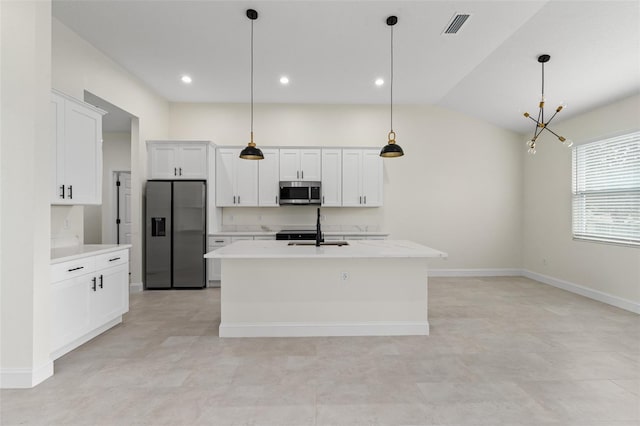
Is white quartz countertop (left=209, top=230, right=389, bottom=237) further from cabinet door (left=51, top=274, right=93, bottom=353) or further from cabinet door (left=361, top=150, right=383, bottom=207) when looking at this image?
cabinet door (left=51, top=274, right=93, bottom=353)

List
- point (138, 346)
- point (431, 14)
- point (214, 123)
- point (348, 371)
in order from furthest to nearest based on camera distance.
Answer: point (214, 123) < point (431, 14) < point (138, 346) < point (348, 371)

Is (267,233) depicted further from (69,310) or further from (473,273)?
(473,273)

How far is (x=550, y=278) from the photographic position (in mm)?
5277

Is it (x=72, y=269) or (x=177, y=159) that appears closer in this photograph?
(x=72, y=269)

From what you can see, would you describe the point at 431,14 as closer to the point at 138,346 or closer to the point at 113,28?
the point at 113,28

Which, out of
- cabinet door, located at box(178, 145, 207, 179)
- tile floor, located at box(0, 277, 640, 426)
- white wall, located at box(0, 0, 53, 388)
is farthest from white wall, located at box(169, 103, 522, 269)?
white wall, located at box(0, 0, 53, 388)

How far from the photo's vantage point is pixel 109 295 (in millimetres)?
3211

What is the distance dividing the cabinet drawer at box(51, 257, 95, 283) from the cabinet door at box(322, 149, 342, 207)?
11.5ft

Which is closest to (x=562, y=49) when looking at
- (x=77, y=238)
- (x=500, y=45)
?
(x=500, y=45)

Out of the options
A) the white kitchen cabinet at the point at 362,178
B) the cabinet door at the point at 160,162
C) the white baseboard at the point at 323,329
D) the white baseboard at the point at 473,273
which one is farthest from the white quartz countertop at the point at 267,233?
the white baseboard at the point at 323,329

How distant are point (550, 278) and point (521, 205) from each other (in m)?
1.44

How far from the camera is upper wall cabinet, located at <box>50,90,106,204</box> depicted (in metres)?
2.85

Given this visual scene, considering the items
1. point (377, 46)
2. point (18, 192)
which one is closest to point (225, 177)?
point (377, 46)

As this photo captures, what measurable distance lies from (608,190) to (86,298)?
6.46 metres
